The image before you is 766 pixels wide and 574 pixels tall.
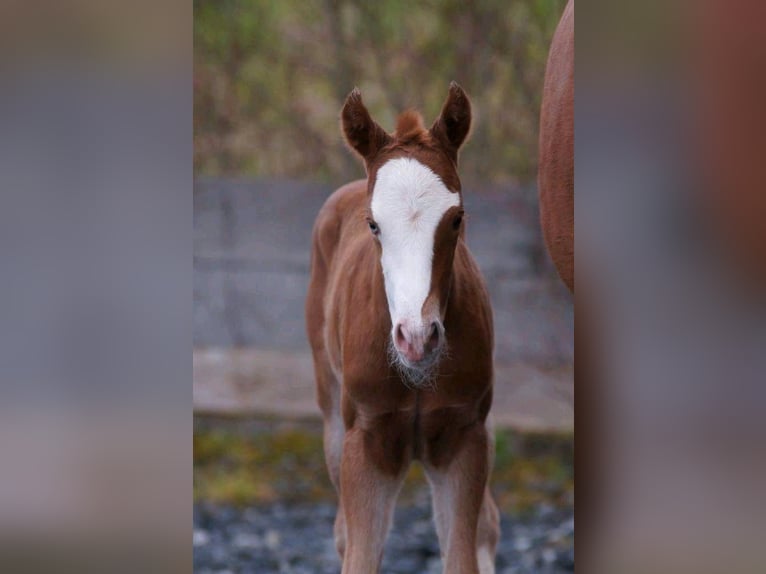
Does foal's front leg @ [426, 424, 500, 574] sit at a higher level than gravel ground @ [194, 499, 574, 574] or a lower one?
higher

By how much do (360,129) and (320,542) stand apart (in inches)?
79.9

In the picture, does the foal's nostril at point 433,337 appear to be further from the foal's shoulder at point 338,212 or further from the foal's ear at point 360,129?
the foal's shoulder at point 338,212

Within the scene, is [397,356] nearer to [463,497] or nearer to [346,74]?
[463,497]

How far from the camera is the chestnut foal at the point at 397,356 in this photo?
1385mm

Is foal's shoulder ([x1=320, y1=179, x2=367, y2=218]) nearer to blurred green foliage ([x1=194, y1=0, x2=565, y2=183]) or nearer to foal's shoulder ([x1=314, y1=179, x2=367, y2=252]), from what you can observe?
foal's shoulder ([x1=314, y1=179, x2=367, y2=252])

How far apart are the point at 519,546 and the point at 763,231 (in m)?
2.85

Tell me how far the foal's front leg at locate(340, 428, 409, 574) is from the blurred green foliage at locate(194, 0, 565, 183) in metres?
1.96

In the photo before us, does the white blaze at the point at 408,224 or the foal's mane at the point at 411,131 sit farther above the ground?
the foal's mane at the point at 411,131

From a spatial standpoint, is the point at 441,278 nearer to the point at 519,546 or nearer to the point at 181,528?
the point at 181,528

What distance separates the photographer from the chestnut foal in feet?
4.54

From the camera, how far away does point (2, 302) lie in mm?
622

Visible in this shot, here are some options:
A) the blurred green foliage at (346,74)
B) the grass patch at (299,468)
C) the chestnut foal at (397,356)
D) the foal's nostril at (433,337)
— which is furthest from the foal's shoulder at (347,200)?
the grass patch at (299,468)

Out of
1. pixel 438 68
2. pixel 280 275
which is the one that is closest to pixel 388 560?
pixel 280 275

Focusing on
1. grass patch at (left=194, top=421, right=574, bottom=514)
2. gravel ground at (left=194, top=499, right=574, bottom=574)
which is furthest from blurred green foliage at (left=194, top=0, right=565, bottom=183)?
gravel ground at (left=194, top=499, right=574, bottom=574)
